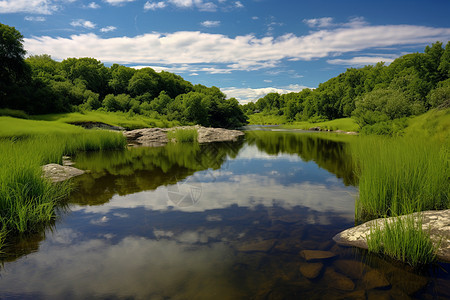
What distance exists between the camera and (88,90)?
66.8m

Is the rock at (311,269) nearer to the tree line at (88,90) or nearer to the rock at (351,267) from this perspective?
the rock at (351,267)

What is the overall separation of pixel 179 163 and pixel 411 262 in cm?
1459

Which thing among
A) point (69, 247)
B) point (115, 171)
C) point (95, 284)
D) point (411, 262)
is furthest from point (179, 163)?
point (411, 262)

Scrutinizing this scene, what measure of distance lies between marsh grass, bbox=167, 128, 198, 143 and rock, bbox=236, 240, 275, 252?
30277 millimetres

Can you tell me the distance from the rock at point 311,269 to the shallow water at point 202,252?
40mm

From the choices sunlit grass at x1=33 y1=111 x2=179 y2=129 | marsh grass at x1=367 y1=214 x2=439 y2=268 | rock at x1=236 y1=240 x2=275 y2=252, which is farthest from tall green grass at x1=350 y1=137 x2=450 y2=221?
sunlit grass at x1=33 y1=111 x2=179 y2=129

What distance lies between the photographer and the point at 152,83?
90.8 metres

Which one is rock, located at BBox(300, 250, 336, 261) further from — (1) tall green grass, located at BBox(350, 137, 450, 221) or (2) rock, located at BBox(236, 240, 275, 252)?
(1) tall green grass, located at BBox(350, 137, 450, 221)

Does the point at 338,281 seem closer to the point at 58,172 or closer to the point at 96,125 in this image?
the point at 58,172

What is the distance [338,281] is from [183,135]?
32183mm

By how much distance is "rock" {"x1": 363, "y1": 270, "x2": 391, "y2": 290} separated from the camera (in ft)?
14.1

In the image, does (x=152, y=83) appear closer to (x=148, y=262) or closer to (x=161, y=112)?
(x=161, y=112)

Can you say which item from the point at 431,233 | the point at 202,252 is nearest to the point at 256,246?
the point at 202,252

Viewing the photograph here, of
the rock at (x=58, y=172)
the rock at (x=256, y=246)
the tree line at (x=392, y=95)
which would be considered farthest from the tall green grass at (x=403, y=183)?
the rock at (x=58, y=172)
